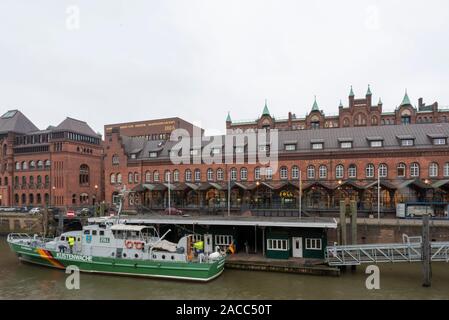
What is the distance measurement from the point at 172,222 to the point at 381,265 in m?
21.0

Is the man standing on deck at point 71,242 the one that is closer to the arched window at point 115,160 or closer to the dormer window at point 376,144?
the arched window at point 115,160

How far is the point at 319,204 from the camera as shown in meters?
46.0

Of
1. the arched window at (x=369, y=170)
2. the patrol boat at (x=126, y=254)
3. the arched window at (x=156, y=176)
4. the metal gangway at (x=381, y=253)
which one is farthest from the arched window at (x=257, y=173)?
the metal gangway at (x=381, y=253)

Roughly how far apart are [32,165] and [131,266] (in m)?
55.4

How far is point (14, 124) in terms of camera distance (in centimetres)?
7144

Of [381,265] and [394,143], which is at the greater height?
[394,143]

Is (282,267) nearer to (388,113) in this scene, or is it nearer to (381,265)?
(381,265)

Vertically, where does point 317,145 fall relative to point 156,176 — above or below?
above

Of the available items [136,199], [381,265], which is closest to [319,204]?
[381,265]

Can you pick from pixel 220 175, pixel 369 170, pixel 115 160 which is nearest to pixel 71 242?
pixel 220 175

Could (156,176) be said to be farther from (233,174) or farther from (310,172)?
(310,172)

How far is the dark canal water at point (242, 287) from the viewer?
21.3 m

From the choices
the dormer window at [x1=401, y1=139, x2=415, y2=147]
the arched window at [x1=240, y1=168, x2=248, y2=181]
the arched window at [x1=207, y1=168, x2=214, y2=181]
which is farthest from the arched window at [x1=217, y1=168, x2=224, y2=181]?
the dormer window at [x1=401, y1=139, x2=415, y2=147]

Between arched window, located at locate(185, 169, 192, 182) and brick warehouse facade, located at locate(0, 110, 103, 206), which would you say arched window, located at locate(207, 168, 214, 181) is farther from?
brick warehouse facade, located at locate(0, 110, 103, 206)
